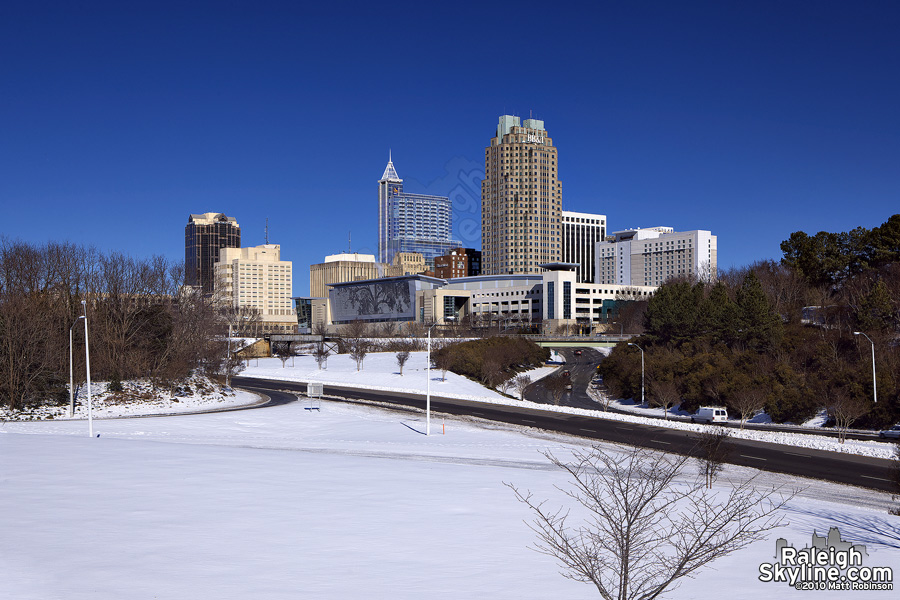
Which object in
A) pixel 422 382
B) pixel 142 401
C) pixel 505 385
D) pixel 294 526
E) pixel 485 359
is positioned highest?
pixel 294 526

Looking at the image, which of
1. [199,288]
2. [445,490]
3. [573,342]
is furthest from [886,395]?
[573,342]

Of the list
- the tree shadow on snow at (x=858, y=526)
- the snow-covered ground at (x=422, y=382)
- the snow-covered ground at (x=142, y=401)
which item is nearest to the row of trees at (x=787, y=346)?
the snow-covered ground at (x=422, y=382)

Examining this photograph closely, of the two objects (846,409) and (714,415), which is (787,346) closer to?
(714,415)

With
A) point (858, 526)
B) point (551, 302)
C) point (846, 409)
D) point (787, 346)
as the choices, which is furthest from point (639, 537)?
point (551, 302)

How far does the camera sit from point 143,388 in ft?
193

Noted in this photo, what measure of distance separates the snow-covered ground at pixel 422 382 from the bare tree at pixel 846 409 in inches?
334

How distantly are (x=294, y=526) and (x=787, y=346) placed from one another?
67.0m

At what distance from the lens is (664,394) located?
66375mm

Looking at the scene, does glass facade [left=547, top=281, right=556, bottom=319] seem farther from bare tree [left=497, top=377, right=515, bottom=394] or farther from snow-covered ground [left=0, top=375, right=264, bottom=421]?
snow-covered ground [left=0, top=375, right=264, bottom=421]

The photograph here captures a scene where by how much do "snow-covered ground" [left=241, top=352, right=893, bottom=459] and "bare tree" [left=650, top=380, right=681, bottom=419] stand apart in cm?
141

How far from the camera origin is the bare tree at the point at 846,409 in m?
50.5

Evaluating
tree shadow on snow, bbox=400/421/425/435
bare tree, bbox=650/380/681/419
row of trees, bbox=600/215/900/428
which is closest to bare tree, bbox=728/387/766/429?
row of trees, bbox=600/215/900/428

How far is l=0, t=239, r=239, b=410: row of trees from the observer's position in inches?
1960

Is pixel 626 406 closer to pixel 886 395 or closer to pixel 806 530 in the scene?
pixel 886 395
